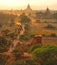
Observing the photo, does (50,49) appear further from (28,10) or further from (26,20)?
(28,10)

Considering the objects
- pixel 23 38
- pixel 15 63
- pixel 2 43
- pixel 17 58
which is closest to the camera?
pixel 15 63

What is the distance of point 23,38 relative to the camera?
37562 mm

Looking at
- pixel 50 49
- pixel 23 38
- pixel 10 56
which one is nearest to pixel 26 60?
pixel 10 56

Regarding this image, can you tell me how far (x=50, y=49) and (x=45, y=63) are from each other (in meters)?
2.87

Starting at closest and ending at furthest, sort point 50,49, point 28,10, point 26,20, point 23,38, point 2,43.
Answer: point 50,49, point 2,43, point 23,38, point 26,20, point 28,10

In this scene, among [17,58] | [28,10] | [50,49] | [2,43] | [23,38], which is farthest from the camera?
[28,10]

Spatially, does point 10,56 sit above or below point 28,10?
above

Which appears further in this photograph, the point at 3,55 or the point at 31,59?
the point at 3,55

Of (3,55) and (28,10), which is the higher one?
(3,55)

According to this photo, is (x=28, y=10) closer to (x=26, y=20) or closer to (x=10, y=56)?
(x=26, y=20)

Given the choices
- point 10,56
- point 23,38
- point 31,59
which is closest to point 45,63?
point 31,59

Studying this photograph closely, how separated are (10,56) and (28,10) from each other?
275 ft

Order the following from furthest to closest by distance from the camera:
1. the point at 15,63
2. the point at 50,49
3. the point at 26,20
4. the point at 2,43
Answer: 1. the point at 26,20
2. the point at 2,43
3. the point at 50,49
4. the point at 15,63

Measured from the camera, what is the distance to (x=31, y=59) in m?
18.5
